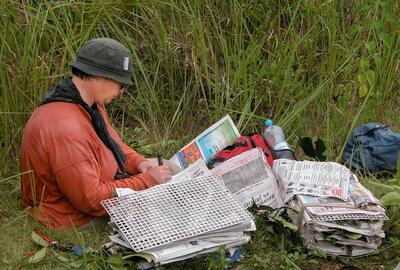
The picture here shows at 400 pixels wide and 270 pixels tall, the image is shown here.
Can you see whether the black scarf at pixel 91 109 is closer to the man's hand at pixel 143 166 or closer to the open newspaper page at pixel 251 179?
the man's hand at pixel 143 166

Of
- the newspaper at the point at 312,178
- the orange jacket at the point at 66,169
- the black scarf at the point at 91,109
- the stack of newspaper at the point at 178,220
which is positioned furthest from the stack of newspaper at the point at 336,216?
the black scarf at the point at 91,109

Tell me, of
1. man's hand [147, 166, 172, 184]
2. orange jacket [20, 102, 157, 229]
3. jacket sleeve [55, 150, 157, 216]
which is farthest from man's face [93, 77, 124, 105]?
man's hand [147, 166, 172, 184]

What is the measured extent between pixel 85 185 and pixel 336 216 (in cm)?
119

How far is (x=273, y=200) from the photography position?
11.7 ft

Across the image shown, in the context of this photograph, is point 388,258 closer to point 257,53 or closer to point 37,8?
point 257,53

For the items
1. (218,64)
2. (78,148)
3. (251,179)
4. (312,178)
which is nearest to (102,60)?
(78,148)

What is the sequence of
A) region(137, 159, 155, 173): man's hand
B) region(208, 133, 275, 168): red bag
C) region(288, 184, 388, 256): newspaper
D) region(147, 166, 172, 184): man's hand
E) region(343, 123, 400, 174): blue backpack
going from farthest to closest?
region(343, 123, 400, 174): blue backpack → region(208, 133, 275, 168): red bag → region(137, 159, 155, 173): man's hand → region(147, 166, 172, 184): man's hand → region(288, 184, 388, 256): newspaper

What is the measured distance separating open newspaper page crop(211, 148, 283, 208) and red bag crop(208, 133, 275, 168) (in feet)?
0.70

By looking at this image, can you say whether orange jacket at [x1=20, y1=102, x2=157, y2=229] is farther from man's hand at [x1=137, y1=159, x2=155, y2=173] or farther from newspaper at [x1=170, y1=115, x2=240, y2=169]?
newspaper at [x1=170, y1=115, x2=240, y2=169]

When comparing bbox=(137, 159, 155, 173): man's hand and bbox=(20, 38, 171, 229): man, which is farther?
bbox=(137, 159, 155, 173): man's hand

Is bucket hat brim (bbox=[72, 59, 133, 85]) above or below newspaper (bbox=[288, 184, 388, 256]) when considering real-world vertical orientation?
above

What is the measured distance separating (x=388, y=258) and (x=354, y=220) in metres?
0.27

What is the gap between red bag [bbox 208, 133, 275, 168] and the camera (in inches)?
156

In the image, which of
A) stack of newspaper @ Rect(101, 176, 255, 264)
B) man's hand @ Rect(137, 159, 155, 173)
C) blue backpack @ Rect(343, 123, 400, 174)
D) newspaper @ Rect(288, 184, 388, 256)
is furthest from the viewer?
blue backpack @ Rect(343, 123, 400, 174)
